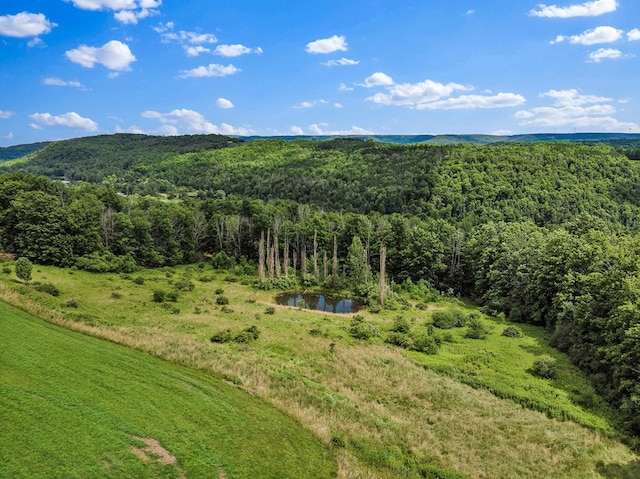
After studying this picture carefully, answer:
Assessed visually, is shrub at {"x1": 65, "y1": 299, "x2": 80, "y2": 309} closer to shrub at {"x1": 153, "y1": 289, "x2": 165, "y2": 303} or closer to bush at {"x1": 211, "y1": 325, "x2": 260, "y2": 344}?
shrub at {"x1": 153, "y1": 289, "x2": 165, "y2": 303}

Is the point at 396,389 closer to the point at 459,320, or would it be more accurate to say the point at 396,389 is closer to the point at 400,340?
the point at 400,340

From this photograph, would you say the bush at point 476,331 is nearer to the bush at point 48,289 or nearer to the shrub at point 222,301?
the shrub at point 222,301

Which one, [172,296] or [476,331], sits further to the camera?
[172,296]

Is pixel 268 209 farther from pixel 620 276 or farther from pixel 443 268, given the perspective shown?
pixel 620 276

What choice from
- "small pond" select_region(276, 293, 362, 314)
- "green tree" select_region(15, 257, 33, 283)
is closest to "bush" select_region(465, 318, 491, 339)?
"small pond" select_region(276, 293, 362, 314)

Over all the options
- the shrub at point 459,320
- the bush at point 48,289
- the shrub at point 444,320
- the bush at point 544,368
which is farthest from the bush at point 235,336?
the bush at point 544,368

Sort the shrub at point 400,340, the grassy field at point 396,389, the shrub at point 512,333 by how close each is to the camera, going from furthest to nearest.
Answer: the shrub at point 512,333, the shrub at point 400,340, the grassy field at point 396,389

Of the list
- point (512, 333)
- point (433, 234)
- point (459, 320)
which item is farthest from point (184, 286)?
point (512, 333)
